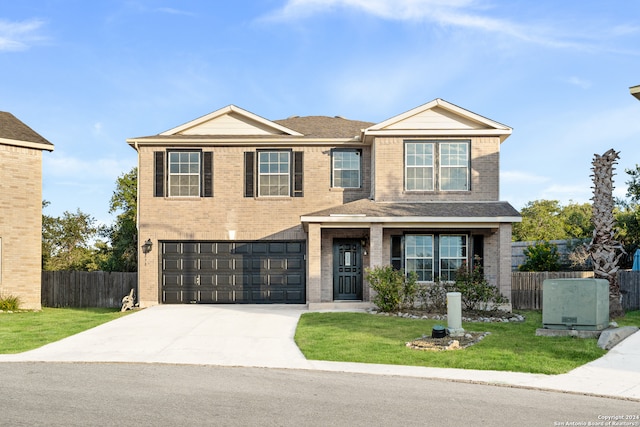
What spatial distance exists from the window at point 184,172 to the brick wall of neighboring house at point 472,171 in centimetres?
642

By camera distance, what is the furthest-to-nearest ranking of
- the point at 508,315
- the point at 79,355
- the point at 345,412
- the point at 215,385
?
the point at 508,315 → the point at 79,355 → the point at 215,385 → the point at 345,412

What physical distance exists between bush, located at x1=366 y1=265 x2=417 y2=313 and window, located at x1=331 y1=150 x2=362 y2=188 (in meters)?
4.25

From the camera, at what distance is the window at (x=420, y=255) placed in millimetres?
21156

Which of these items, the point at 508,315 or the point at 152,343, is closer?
the point at 152,343

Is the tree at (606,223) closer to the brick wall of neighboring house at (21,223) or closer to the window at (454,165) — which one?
the window at (454,165)

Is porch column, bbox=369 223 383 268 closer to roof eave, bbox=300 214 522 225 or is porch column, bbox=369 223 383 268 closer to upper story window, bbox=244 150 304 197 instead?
roof eave, bbox=300 214 522 225

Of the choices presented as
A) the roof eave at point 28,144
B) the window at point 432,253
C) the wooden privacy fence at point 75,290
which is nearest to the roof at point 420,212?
the window at point 432,253

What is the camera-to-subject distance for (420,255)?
69.6ft

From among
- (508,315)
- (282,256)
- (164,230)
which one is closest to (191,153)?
(164,230)

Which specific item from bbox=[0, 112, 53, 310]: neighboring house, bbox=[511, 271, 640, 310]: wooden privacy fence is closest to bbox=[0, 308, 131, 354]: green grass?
bbox=[0, 112, 53, 310]: neighboring house

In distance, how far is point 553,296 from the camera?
1454 centimetres

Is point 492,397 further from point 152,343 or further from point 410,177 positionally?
point 410,177

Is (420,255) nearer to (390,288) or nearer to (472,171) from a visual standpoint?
(390,288)

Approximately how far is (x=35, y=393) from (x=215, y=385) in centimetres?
255
